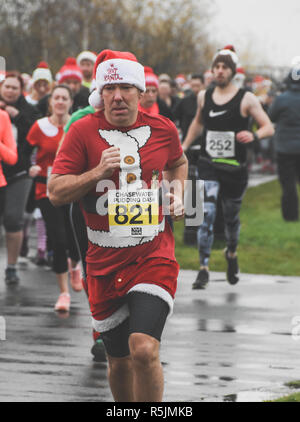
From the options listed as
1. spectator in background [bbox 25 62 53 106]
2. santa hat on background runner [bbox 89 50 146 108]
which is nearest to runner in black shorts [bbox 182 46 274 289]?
spectator in background [bbox 25 62 53 106]

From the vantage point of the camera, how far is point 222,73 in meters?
9.46

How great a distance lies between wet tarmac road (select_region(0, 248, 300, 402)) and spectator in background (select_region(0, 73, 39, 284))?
0.38 meters

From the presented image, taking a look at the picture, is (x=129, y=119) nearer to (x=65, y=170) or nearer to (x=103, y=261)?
(x=65, y=170)

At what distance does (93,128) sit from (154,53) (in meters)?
46.8

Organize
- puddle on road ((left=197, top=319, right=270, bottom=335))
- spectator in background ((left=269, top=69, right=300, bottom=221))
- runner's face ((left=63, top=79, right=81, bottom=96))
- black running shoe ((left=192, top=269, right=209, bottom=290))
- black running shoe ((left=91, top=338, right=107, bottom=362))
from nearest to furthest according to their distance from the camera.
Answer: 1. black running shoe ((left=91, top=338, right=107, bottom=362))
2. puddle on road ((left=197, top=319, right=270, bottom=335))
3. black running shoe ((left=192, top=269, right=209, bottom=290))
4. runner's face ((left=63, top=79, right=81, bottom=96))
5. spectator in background ((left=269, top=69, right=300, bottom=221))

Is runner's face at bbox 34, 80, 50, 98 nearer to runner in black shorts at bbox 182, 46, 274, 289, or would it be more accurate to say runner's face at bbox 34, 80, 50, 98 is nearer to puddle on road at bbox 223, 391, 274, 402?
runner in black shorts at bbox 182, 46, 274, 289

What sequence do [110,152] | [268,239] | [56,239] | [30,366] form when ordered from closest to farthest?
1. [110,152]
2. [30,366]
3. [56,239]
4. [268,239]

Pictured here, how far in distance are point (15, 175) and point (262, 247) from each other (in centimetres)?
428

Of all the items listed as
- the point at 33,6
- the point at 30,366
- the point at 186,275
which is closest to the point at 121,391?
the point at 30,366

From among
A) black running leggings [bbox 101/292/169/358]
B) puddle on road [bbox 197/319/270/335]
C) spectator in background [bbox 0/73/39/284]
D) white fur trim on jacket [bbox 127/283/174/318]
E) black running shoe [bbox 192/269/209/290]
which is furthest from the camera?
spectator in background [bbox 0/73/39/284]

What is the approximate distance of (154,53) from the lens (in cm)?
5106

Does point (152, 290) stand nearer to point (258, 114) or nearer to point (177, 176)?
point (177, 176)

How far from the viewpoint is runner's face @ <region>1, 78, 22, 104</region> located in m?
10.0
